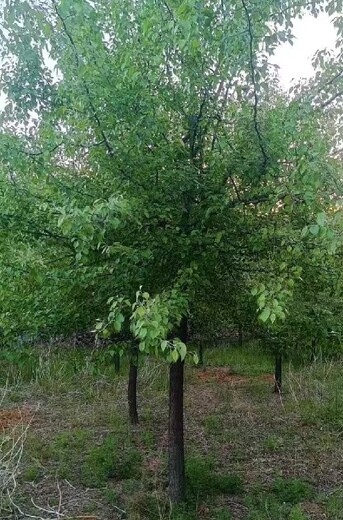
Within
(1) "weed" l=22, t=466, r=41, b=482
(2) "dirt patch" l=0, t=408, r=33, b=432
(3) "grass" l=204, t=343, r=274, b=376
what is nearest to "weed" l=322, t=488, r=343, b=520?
(1) "weed" l=22, t=466, r=41, b=482

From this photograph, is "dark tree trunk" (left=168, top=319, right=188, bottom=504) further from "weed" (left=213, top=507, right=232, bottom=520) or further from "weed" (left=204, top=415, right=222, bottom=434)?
"weed" (left=204, top=415, right=222, bottom=434)

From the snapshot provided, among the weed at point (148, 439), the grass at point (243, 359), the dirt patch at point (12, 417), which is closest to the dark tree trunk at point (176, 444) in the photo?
the weed at point (148, 439)

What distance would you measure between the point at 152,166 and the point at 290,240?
793 mm

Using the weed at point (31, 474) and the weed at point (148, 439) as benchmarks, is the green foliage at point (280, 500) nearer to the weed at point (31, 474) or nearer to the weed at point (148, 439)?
the weed at point (148, 439)

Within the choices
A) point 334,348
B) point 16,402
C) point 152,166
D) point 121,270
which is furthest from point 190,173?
point 16,402

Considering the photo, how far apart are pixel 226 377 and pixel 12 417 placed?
3847 millimetres

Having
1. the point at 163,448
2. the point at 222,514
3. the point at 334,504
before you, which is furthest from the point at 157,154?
→ the point at 163,448

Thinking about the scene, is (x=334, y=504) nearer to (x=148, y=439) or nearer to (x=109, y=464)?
(x=109, y=464)

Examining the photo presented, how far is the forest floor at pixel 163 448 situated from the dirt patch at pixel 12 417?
1 centimetres

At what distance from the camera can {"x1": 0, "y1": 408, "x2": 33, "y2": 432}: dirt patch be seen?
561 centimetres

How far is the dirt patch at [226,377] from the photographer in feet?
27.2

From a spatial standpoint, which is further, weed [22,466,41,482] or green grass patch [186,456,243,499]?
weed [22,466,41,482]

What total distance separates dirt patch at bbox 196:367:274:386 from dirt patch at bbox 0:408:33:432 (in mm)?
3112

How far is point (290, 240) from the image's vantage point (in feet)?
8.00
